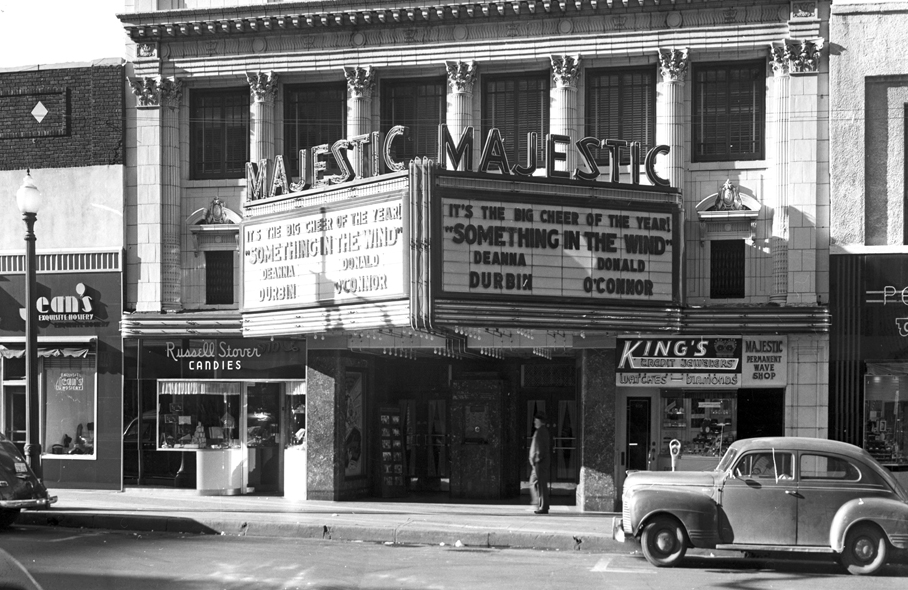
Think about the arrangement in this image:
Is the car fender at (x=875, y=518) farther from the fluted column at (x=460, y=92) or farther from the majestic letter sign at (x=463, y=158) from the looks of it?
the fluted column at (x=460, y=92)

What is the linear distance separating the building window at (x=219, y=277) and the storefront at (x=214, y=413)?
1067 millimetres

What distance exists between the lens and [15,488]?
19328mm

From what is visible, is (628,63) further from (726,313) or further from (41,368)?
(41,368)

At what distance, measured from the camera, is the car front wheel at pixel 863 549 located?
52.2 feet

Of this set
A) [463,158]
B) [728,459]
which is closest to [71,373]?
[463,158]

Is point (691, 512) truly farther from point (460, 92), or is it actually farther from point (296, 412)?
point (460, 92)

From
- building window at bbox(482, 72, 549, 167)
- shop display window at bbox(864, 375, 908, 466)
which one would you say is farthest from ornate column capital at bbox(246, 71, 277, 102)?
shop display window at bbox(864, 375, 908, 466)

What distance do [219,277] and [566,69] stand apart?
9.10 meters

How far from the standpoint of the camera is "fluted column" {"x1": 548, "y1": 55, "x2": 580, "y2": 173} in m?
23.9

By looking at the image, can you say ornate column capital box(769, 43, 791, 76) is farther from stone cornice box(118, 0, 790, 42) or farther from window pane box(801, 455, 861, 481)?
window pane box(801, 455, 861, 481)

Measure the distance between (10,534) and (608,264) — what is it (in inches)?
460

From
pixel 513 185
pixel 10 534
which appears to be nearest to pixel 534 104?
pixel 513 185

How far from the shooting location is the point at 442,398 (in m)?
27.1

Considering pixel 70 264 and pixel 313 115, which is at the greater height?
pixel 313 115
